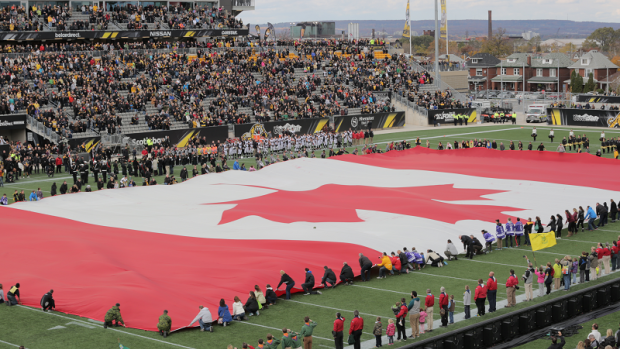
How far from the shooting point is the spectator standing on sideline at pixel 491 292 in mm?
16766

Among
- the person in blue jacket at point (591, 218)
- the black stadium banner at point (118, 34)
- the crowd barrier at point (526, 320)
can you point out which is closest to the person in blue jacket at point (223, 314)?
the crowd barrier at point (526, 320)

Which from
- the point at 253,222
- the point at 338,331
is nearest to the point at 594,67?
the point at 253,222

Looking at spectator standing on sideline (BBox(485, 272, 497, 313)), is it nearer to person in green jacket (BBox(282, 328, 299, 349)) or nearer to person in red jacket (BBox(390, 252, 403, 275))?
person in red jacket (BBox(390, 252, 403, 275))

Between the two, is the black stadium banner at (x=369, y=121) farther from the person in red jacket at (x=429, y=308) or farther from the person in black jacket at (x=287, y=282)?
the person in red jacket at (x=429, y=308)

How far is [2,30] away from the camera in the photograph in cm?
5278

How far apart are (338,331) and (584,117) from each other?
157 feet

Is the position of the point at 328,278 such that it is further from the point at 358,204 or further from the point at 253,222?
the point at 358,204

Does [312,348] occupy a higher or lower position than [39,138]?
lower

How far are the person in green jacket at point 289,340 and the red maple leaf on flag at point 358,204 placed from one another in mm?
11274

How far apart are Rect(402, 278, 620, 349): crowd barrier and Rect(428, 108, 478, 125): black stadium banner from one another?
44988mm

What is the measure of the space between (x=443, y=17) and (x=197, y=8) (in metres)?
30.5

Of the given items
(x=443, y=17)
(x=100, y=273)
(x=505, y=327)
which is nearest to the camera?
(x=505, y=327)

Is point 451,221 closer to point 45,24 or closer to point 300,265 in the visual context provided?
point 300,265

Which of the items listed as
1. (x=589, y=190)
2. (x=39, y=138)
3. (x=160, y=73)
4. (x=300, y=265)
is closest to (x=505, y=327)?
(x=300, y=265)
